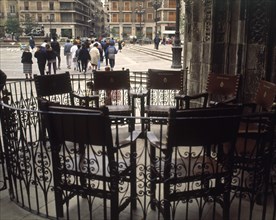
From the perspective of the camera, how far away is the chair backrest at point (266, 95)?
4.11m

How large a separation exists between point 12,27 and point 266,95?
79.3m

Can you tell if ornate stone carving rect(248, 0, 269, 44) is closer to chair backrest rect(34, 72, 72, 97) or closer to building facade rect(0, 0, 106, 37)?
chair backrest rect(34, 72, 72, 97)

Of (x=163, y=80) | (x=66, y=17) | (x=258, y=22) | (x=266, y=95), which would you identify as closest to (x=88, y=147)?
(x=266, y=95)

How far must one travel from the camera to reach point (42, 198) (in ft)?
12.7

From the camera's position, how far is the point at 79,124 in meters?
2.95

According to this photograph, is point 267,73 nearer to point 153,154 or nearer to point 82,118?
point 153,154

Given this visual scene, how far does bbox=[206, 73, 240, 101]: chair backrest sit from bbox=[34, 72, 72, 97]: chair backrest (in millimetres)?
2593

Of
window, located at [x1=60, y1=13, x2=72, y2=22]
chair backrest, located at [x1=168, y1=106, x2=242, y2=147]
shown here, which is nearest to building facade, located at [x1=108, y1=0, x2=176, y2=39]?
window, located at [x1=60, y1=13, x2=72, y2=22]

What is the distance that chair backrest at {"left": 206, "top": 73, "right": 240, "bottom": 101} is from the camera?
5.10 meters

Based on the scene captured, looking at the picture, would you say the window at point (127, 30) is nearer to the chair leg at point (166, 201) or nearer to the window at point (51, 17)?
the window at point (51, 17)

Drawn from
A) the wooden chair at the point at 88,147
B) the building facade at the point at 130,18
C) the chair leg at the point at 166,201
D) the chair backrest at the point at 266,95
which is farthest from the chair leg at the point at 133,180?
the building facade at the point at 130,18

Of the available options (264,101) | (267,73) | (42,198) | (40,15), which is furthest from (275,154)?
(40,15)

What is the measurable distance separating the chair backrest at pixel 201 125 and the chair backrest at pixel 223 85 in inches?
87.5

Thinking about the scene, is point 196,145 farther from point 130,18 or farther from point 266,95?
point 130,18
